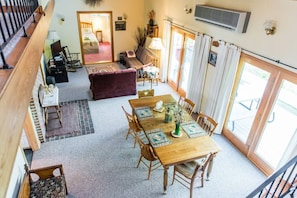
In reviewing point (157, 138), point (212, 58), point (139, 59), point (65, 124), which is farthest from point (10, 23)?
point (139, 59)

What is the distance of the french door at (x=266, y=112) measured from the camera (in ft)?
11.9

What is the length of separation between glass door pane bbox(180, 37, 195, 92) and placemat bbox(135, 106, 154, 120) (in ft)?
7.92

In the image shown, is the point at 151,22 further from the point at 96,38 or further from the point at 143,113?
the point at 143,113

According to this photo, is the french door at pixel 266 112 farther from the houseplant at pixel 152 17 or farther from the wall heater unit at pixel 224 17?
the houseplant at pixel 152 17

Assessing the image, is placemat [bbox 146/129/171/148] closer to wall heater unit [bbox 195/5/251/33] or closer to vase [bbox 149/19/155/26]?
wall heater unit [bbox 195/5/251/33]

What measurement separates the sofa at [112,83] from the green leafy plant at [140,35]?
2976 mm

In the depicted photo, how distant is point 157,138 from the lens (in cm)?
375

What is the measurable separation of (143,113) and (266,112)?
242 centimetres

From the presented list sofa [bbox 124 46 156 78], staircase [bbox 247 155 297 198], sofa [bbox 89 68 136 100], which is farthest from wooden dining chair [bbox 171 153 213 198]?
sofa [bbox 124 46 156 78]

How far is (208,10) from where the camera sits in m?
4.75

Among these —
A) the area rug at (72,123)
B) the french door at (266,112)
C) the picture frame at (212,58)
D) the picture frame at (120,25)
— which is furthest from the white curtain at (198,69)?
the picture frame at (120,25)

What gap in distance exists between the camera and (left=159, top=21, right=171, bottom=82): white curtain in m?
6.88

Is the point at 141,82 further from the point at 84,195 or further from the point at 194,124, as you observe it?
the point at 84,195

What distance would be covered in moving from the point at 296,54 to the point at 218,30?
6.29 feet
